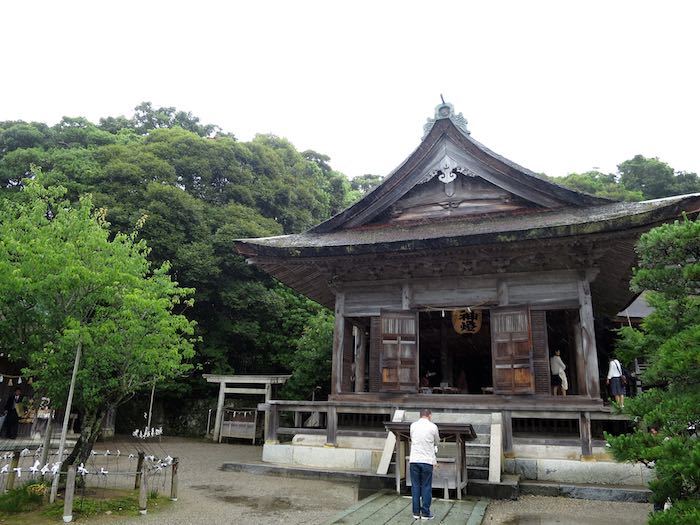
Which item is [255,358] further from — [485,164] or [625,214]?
[625,214]

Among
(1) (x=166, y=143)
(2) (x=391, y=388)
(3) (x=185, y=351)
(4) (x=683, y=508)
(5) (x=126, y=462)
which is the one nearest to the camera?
(4) (x=683, y=508)

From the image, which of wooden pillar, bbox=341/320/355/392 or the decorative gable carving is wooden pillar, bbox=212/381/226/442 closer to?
wooden pillar, bbox=341/320/355/392

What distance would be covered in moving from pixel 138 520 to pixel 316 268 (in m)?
8.26

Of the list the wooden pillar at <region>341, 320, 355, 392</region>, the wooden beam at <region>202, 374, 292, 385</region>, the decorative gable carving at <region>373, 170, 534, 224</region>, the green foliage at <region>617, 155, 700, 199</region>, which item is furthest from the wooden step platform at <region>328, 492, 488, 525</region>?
the green foliage at <region>617, 155, 700, 199</region>

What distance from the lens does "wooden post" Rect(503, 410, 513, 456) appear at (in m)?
11.1

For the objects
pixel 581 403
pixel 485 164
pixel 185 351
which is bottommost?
pixel 581 403

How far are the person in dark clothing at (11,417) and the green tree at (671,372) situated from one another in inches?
790

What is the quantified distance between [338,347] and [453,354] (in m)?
8.88

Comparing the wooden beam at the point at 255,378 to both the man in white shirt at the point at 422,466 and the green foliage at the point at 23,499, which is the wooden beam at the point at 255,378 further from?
the man in white shirt at the point at 422,466

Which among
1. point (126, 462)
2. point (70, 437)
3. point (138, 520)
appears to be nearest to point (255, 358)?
point (70, 437)

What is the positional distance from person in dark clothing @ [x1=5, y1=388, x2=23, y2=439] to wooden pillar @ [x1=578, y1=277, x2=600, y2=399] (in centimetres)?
1887

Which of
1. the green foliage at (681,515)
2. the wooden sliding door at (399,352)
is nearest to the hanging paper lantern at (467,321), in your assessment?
the wooden sliding door at (399,352)

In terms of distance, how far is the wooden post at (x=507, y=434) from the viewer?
36.4 ft

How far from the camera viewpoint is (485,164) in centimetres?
1467
